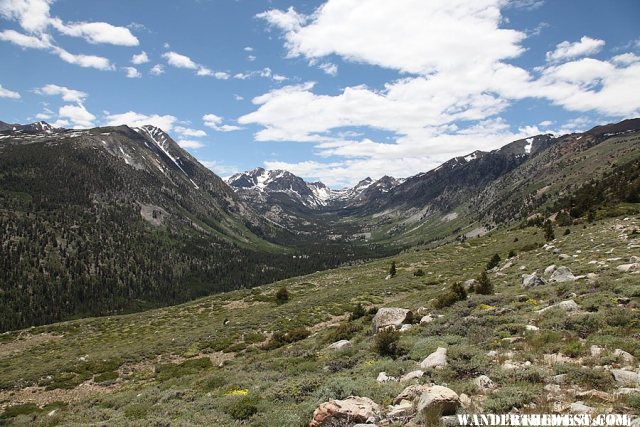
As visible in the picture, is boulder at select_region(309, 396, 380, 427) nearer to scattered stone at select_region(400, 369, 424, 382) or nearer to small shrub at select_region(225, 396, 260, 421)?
scattered stone at select_region(400, 369, 424, 382)

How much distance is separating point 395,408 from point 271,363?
43.2ft

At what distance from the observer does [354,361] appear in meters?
19.2

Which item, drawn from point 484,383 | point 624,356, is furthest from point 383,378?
point 624,356

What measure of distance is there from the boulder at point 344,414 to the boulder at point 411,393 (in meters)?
0.83

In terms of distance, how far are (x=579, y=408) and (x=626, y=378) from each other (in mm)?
2672

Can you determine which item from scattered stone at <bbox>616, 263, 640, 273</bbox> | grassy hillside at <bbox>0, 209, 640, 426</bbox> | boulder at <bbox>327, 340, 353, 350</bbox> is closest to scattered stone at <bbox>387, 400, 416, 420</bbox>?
grassy hillside at <bbox>0, 209, 640, 426</bbox>

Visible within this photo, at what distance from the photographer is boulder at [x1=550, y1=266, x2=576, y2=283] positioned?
25266mm

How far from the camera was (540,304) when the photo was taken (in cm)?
2083

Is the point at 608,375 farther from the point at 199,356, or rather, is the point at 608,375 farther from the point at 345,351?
the point at 199,356

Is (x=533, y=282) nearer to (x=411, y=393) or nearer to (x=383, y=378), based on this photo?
(x=383, y=378)

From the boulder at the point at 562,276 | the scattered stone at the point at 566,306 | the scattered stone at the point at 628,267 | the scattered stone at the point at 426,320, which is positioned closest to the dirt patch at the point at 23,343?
the scattered stone at the point at 426,320

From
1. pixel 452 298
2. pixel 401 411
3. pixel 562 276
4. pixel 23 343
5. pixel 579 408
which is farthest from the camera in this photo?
pixel 23 343

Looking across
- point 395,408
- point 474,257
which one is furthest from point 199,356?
point 474,257

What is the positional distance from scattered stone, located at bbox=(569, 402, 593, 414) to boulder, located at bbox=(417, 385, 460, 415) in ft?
9.03
